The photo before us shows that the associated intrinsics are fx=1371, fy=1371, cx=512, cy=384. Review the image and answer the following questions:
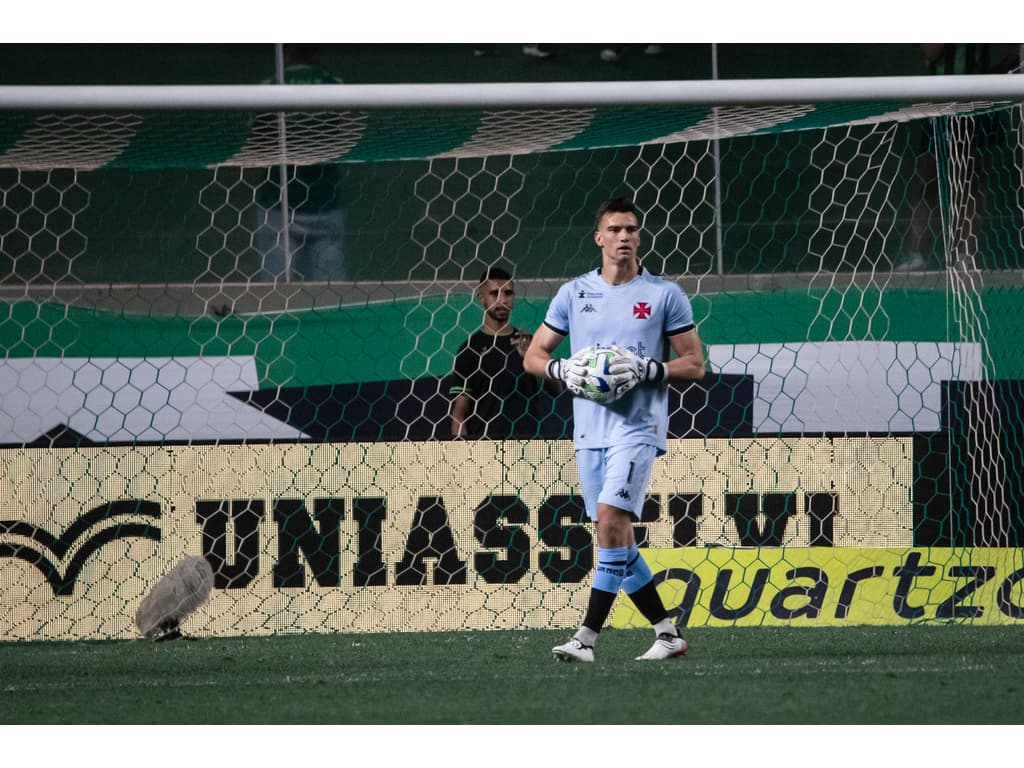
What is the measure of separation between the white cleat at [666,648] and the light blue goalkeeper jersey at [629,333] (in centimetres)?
71

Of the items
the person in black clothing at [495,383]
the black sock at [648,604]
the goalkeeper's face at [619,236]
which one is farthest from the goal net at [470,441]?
the black sock at [648,604]

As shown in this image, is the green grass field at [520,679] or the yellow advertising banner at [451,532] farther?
the yellow advertising banner at [451,532]

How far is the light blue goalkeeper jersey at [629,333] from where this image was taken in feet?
16.8

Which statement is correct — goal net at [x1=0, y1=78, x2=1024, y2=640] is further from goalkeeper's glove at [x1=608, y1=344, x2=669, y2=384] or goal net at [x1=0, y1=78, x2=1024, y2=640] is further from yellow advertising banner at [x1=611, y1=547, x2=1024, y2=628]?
goalkeeper's glove at [x1=608, y1=344, x2=669, y2=384]

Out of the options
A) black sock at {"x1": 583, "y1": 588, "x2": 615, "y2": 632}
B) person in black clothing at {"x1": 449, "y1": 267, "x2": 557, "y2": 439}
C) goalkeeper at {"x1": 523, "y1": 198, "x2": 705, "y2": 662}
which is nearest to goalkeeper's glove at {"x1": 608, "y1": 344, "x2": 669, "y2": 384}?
goalkeeper at {"x1": 523, "y1": 198, "x2": 705, "y2": 662}

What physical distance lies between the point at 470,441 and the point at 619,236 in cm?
156

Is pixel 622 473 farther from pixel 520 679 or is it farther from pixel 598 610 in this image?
pixel 520 679

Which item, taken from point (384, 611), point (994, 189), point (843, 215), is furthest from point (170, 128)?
point (843, 215)

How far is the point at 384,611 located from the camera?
6.29 m

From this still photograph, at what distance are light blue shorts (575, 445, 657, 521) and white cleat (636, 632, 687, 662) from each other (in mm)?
493

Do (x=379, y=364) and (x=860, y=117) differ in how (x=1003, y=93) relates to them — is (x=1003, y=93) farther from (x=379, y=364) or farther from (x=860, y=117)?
(x=379, y=364)

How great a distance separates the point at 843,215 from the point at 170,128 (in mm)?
4869

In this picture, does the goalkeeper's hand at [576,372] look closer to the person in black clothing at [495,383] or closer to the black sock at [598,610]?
the black sock at [598,610]

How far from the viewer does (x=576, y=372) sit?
16.4 feet
